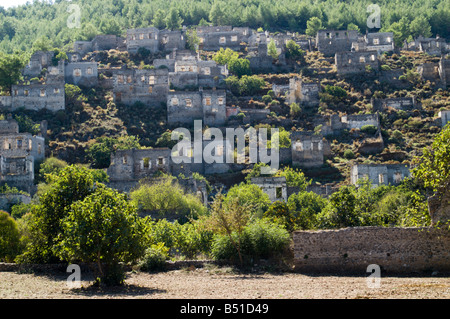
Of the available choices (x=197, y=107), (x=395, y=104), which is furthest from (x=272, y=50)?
(x=197, y=107)

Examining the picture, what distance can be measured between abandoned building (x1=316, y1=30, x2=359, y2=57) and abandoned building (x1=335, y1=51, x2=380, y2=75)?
372 inches

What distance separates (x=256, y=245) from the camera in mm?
34219

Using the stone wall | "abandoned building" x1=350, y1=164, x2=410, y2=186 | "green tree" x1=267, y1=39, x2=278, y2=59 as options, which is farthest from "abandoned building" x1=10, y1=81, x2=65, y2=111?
the stone wall

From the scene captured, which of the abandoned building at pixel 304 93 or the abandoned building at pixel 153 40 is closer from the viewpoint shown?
the abandoned building at pixel 304 93

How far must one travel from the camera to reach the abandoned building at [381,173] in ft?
214

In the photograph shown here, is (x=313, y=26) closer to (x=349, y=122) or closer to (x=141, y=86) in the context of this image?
(x=349, y=122)

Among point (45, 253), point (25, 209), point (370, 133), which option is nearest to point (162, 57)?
point (370, 133)

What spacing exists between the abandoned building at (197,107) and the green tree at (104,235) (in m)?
48.9

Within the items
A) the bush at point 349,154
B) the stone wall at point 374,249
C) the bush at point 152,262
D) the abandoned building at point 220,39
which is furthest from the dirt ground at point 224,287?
the abandoned building at point 220,39

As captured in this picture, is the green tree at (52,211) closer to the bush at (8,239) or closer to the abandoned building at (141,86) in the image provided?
the bush at (8,239)

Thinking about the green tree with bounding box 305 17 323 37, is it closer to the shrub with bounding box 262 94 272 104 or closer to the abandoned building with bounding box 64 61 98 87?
the shrub with bounding box 262 94 272 104

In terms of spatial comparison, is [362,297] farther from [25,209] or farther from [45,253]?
[25,209]

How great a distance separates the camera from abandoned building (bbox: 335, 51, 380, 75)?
9244cm

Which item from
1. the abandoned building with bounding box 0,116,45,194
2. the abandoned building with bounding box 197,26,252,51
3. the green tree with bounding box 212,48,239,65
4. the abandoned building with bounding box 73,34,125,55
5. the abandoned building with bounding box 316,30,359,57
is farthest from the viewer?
the abandoned building with bounding box 197,26,252,51
